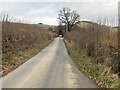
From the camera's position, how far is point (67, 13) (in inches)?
4333

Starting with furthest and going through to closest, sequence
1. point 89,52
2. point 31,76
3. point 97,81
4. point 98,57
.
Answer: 1. point 89,52
2. point 98,57
3. point 31,76
4. point 97,81

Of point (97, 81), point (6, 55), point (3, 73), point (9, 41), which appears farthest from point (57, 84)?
point (9, 41)

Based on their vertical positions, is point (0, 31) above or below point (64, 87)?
above

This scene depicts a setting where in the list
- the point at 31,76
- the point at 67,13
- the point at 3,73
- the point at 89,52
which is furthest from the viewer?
the point at 67,13

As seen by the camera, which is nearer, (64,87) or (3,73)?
(64,87)

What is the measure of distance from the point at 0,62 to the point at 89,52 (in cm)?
751

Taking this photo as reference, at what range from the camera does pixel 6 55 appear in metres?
20.0

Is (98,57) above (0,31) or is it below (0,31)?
below

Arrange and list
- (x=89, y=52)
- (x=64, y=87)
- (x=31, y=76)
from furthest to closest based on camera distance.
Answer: (x=89, y=52) → (x=31, y=76) → (x=64, y=87)

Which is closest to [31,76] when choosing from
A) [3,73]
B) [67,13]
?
[3,73]

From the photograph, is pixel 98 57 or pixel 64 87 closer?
pixel 64 87

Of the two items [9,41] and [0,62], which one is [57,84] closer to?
[0,62]

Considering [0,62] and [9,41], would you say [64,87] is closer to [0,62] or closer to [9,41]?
[0,62]

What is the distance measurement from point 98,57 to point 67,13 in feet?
308
